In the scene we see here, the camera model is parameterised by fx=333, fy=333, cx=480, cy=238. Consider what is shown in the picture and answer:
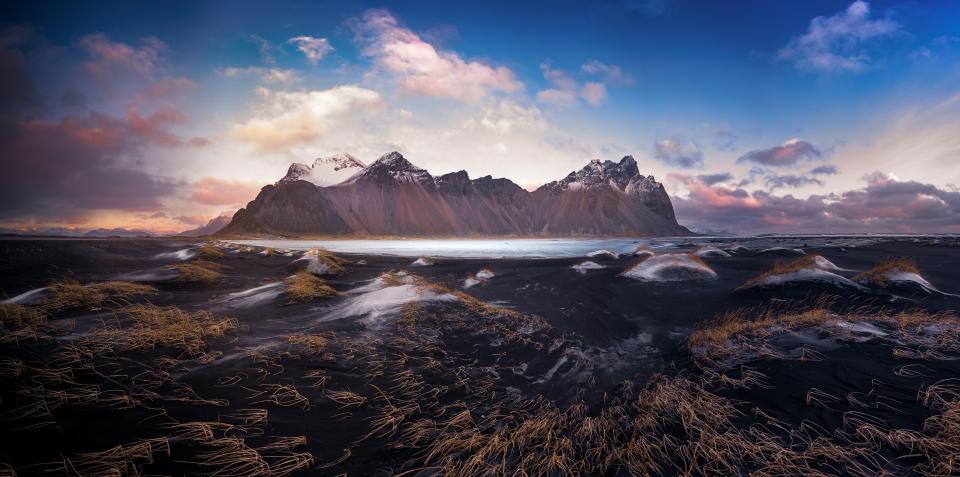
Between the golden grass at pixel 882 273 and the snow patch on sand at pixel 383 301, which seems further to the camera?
the golden grass at pixel 882 273

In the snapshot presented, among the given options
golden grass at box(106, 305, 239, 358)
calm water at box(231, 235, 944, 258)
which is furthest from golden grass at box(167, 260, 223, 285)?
calm water at box(231, 235, 944, 258)

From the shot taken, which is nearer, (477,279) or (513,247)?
(477,279)

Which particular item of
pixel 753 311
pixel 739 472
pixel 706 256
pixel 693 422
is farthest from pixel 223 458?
pixel 706 256

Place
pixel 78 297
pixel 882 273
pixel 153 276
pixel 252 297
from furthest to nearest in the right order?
pixel 153 276 < pixel 882 273 < pixel 252 297 < pixel 78 297

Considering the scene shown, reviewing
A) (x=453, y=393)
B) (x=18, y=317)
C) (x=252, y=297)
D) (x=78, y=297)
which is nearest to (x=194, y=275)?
(x=252, y=297)

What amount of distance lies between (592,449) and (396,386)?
454cm

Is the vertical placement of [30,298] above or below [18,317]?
below

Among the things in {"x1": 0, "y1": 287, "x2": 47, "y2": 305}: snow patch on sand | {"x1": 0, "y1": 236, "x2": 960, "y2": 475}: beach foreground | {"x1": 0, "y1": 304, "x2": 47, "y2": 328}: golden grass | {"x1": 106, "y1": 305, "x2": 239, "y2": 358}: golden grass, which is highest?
{"x1": 0, "y1": 304, "x2": 47, "y2": 328}: golden grass

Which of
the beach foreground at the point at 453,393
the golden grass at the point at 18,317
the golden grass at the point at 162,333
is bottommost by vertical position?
the beach foreground at the point at 453,393

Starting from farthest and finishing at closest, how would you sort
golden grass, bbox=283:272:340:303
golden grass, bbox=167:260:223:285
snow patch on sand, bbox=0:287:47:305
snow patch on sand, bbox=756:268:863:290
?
golden grass, bbox=167:260:223:285 → snow patch on sand, bbox=756:268:863:290 → golden grass, bbox=283:272:340:303 → snow patch on sand, bbox=0:287:47:305

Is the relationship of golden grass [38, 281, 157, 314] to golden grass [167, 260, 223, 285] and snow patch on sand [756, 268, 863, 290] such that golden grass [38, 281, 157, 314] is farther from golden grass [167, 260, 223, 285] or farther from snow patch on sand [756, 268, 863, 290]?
snow patch on sand [756, 268, 863, 290]

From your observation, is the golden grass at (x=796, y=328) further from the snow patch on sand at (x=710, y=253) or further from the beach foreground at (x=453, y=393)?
the snow patch on sand at (x=710, y=253)

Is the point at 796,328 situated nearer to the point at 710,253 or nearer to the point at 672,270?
the point at 672,270

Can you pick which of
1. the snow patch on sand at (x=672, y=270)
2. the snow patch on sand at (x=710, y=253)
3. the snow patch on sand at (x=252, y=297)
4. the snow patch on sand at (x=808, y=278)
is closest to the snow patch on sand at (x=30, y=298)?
the snow patch on sand at (x=252, y=297)
